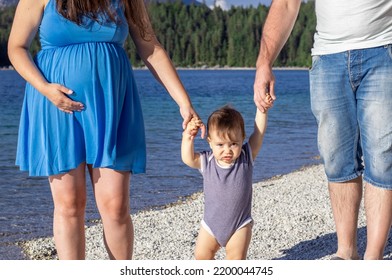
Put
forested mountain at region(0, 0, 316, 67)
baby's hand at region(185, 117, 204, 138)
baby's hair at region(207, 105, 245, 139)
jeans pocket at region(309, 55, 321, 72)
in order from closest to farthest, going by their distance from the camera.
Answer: baby's hand at region(185, 117, 204, 138)
baby's hair at region(207, 105, 245, 139)
jeans pocket at region(309, 55, 321, 72)
forested mountain at region(0, 0, 316, 67)

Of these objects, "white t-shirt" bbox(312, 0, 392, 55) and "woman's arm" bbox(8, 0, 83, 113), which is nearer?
"woman's arm" bbox(8, 0, 83, 113)

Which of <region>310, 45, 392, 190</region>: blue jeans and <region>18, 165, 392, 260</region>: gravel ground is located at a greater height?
<region>310, 45, 392, 190</region>: blue jeans

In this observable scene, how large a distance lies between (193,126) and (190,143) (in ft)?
0.43

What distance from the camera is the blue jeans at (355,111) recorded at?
4.07 m

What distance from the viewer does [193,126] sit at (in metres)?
3.88

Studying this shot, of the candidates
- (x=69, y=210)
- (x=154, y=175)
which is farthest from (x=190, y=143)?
(x=154, y=175)

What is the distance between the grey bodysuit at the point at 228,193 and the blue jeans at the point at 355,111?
1.72 ft

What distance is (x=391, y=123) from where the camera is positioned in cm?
407

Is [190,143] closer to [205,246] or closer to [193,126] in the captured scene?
[193,126]

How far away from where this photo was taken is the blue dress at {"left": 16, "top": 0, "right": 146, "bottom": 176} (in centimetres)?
368

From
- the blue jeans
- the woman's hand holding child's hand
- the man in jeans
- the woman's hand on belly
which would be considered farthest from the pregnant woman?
the blue jeans

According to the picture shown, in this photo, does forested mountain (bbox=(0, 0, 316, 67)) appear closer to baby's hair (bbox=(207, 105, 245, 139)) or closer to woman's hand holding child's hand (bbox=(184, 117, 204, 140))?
baby's hair (bbox=(207, 105, 245, 139))
